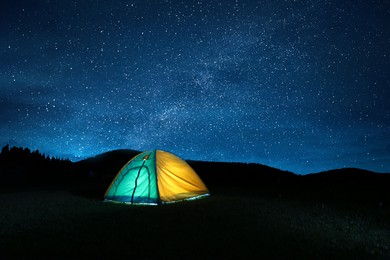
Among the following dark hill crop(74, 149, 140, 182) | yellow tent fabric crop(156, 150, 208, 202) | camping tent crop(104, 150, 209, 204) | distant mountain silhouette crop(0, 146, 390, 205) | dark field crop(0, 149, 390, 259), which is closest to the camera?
dark field crop(0, 149, 390, 259)

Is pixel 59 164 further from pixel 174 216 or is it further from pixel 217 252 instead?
pixel 217 252

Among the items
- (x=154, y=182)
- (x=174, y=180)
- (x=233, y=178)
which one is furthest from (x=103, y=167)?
(x=154, y=182)

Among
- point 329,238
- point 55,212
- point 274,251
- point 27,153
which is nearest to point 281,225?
point 329,238

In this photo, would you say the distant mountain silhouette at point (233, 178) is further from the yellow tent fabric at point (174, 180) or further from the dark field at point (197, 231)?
the dark field at point (197, 231)

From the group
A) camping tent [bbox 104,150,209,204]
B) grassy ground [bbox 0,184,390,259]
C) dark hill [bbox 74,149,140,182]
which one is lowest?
grassy ground [bbox 0,184,390,259]

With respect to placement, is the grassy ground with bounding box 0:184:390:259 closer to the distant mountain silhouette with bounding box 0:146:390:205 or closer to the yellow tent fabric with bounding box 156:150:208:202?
the yellow tent fabric with bounding box 156:150:208:202

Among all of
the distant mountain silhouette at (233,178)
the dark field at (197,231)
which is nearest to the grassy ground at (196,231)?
the dark field at (197,231)

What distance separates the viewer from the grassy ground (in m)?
7.35

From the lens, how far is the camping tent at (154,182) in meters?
15.2

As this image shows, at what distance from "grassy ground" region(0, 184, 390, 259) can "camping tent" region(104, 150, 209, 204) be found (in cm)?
114

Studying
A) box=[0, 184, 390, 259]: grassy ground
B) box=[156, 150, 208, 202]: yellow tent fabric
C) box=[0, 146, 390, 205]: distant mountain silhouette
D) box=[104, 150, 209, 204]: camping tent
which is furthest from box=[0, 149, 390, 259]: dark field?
box=[0, 146, 390, 205]: distant mountain silhouette

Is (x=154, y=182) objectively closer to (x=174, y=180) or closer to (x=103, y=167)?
(x=174, y=180)

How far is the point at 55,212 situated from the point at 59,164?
53405 millimetres

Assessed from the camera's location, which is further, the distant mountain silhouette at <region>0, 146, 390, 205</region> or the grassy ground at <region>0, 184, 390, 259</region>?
the distant mountain silhouette at <region>0, 146, 390, 205</region>
